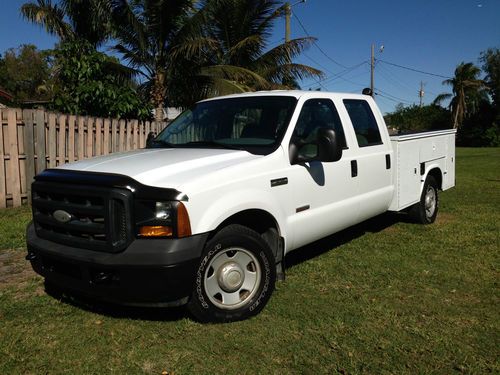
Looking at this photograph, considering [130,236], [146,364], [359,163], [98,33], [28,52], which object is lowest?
[146,364]

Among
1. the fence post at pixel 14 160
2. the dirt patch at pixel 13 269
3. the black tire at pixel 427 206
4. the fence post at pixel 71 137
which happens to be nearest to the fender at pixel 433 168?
the black tire at pixel 427 206

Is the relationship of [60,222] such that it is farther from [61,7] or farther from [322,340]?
[61,7]

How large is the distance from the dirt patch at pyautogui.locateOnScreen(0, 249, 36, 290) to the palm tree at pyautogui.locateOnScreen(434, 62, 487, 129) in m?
48.4

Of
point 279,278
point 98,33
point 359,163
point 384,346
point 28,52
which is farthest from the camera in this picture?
point 28,52

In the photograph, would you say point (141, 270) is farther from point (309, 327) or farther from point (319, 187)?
point (319, 187)

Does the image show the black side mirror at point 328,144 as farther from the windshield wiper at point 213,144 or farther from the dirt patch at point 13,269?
the dirt patch at point 13,269

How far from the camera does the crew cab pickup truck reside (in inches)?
132

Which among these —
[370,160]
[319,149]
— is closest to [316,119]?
[319,149]

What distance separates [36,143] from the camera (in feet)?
29.1

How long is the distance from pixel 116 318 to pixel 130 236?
0.98m

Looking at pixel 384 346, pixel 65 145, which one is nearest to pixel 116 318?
pixel 384 346

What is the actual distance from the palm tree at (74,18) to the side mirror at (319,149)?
37.8ft

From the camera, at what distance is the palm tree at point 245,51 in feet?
50.3

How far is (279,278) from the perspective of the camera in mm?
4336
